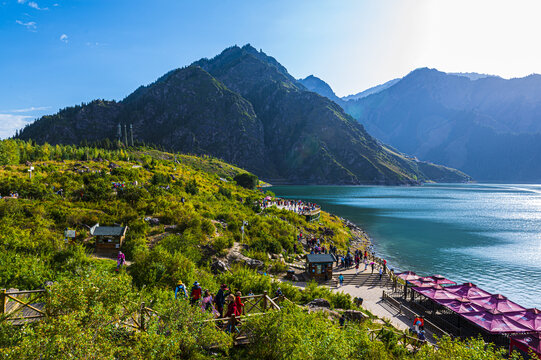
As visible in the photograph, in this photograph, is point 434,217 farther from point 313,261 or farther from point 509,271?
point 313,261

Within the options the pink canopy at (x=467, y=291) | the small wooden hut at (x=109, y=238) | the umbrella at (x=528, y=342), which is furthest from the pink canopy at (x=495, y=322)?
the small wooden hut at (x=109, y=238)

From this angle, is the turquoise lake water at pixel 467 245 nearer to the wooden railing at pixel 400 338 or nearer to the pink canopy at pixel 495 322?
the pink canopy at pixel 495 322

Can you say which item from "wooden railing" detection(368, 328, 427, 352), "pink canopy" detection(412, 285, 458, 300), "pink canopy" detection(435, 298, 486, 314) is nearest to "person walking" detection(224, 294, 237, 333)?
"wooden railing" detection(368, 328, 427, 352)

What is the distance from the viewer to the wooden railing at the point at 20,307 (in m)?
8.46

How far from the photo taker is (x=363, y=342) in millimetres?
8867

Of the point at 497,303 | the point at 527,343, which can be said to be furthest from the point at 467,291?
the point at 527,343

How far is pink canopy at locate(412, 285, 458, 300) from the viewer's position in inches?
862

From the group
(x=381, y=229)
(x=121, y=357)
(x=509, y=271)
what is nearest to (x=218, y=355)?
(x=121, y=357)

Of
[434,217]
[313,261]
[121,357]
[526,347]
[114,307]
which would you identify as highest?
[114,307]

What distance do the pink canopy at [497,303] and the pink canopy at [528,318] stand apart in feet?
2.14

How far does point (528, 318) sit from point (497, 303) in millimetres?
2199

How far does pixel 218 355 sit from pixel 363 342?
15.7 feet

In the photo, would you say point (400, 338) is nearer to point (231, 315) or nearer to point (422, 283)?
point (231, 315)

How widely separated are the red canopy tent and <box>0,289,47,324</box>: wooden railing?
24.0m
